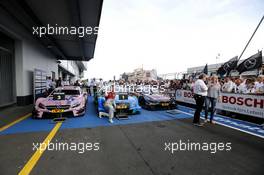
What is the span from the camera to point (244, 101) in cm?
582

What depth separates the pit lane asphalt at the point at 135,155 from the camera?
8.02 feet

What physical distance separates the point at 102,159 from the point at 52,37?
30.7ft

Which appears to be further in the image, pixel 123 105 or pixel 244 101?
pixel 123 105

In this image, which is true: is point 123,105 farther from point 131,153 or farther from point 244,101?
point 244,101

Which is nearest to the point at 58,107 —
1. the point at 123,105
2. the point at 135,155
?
the point at 123,105

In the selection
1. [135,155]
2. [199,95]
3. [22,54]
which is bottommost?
[135,155]

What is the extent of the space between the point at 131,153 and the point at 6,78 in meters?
8.28

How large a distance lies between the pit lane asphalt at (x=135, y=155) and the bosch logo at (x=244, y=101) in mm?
1922

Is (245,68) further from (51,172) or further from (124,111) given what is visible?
(51,172)

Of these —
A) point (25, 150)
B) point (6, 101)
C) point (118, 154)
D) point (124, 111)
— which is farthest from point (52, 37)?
point (118, 154)

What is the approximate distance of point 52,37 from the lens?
9617mm

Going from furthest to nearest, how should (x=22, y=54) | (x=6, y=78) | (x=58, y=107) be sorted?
(x=22, y=54) < (x=6, y=78) < (x=58, y=107)

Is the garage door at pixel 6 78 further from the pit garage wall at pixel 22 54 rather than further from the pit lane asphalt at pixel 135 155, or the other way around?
the pit lane asphalt at pixel 135 155

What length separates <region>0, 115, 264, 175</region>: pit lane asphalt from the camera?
8.02 ft
